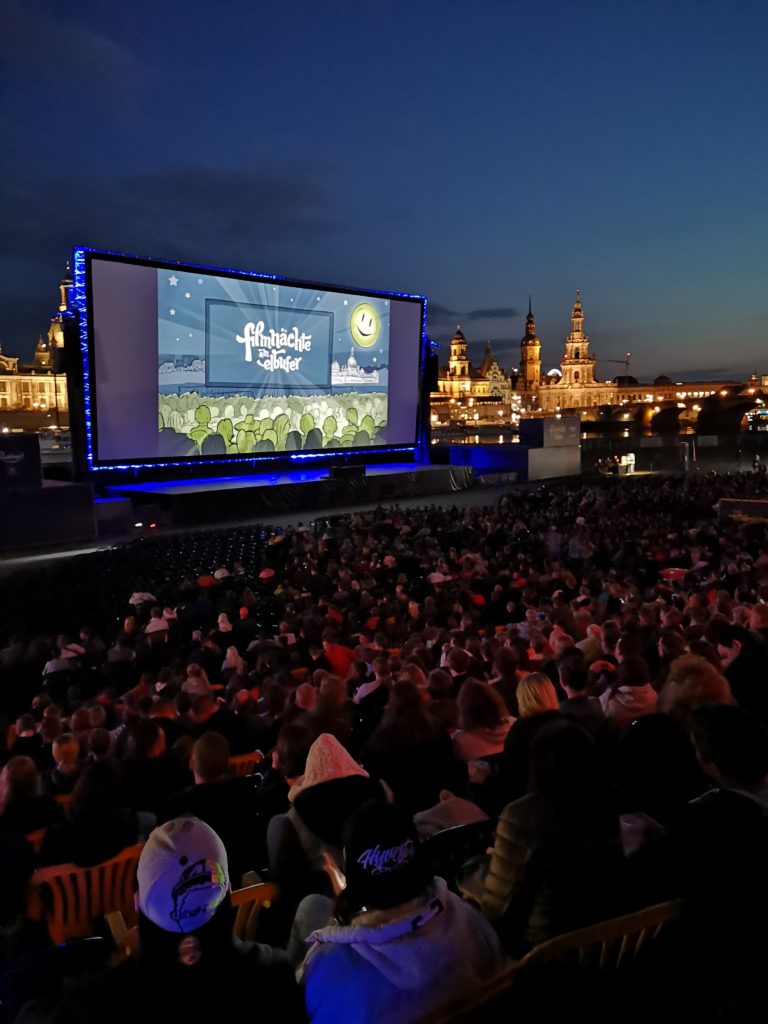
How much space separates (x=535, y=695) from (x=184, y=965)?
227cm

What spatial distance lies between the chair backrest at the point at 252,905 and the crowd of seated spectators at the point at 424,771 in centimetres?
6

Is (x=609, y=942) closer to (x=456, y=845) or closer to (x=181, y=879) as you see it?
(x=456, y=845)

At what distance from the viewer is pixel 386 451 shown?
27.5 m

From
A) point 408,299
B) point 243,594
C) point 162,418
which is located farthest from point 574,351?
point 243,594

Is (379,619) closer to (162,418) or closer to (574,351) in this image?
(162,418)

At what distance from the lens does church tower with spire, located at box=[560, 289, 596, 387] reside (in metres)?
138

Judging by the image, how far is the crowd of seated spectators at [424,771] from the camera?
5.59 feet

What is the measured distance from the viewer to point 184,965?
1581 mm

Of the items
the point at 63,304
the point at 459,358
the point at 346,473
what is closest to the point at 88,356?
the point at 346,473

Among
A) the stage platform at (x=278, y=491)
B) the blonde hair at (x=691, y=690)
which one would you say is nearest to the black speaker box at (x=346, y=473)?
the stage platform at (x=278, y=491)

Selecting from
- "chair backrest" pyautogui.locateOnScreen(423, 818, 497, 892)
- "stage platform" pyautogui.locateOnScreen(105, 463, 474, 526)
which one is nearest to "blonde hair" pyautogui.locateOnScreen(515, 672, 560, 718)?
→ "chair backrest" pyautogui.locateOnScreen(423, 818, 497, 892)

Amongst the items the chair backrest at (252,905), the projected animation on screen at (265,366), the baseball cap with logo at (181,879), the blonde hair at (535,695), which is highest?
the projected animation on screen at (265,366)

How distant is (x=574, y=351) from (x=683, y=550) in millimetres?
138528

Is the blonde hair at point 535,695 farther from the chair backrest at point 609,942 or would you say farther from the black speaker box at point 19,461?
the black speaker box at point 19,461
